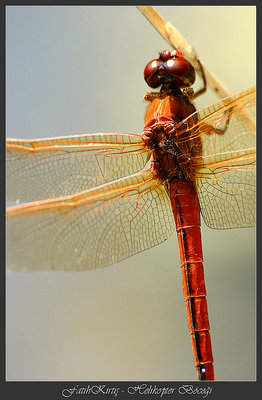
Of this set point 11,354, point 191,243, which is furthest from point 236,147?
point 11,354

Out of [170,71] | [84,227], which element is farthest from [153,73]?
[84,227]

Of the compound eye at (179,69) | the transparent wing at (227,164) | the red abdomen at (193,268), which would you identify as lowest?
the red abdomen at (193,268)

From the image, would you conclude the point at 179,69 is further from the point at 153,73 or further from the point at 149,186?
the point at 149,186

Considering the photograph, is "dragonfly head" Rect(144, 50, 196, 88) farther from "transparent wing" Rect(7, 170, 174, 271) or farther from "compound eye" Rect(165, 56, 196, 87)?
"transparent wing" Rect(7, 170, 174, 271)

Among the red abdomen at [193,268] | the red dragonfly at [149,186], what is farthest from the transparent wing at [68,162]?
the red abdomen at [193,268]

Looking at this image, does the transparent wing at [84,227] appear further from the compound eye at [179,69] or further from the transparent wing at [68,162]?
the compound eye at [179,69]

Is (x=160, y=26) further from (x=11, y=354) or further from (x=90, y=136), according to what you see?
(x=11, y=354)

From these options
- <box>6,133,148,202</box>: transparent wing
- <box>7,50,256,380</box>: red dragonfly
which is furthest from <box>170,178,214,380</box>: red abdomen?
<box>6,133,148,202</box>: transparent wing
